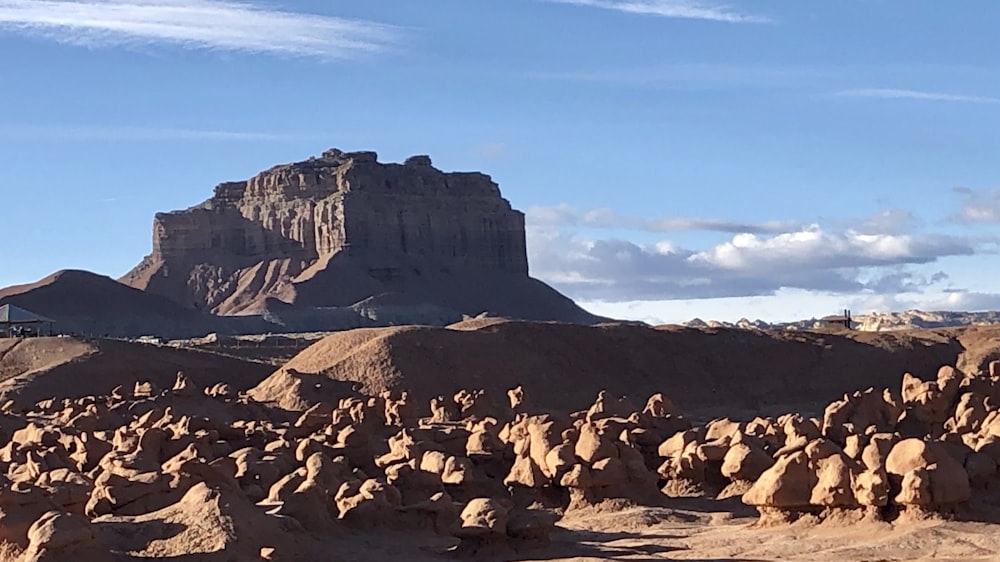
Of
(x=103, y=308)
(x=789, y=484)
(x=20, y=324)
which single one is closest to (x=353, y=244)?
(x=103, y=308)

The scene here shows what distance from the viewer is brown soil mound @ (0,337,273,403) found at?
46062 millimetres

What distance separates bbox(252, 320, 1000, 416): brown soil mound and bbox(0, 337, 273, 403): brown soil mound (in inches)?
105

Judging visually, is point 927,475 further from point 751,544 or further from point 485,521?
point 485,521

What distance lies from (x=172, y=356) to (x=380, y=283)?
55.0 metres

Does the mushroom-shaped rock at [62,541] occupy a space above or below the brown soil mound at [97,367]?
below

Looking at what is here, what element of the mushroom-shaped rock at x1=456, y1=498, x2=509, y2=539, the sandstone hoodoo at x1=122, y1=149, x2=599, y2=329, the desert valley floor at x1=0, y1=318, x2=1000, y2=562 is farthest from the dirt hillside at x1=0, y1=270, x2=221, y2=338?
the mushroom-shaped rock at x1=456, y1=498, x2=509, y2=539

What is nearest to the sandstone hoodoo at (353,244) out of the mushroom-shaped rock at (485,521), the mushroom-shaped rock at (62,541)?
the mushroom-shaped rock at (485,521)

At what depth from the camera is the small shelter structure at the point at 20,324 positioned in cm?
6150

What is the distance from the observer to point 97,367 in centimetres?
4847

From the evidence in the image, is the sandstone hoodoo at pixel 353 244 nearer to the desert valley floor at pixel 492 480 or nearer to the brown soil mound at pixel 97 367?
the brown soil mound at pixel 97 367

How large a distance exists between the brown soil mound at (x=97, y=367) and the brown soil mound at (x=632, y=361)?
2.68 metres

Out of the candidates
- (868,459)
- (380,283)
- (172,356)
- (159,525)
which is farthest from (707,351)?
(380,283)

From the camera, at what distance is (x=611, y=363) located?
4916 cm

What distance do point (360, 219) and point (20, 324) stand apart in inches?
1975
